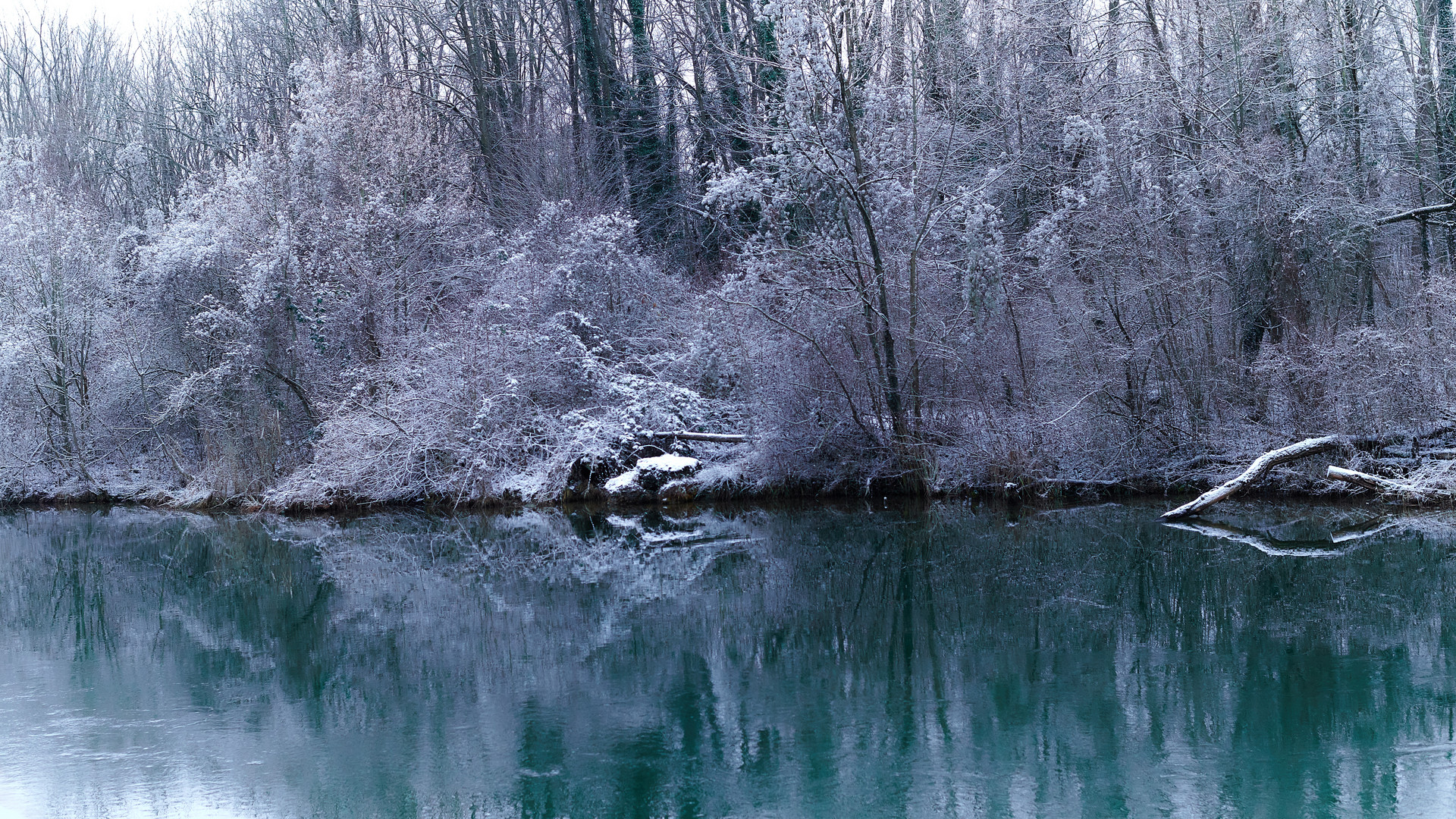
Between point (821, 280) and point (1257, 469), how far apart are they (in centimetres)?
702

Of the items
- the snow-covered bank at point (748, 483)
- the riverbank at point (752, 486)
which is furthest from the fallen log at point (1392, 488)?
the riverbank at point (752, 486)

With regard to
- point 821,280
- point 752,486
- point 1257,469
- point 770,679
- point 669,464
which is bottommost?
point 770,679

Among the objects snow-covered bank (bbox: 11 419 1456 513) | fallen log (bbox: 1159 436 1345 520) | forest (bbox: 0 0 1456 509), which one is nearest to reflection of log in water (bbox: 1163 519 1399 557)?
fallen log (bbox: 1159 436 1345 520)

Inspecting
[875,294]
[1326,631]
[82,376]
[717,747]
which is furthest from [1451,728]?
[82,376]

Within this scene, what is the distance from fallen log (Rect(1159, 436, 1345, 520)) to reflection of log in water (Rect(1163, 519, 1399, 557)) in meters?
0.38

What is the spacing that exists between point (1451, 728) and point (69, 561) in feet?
56.1

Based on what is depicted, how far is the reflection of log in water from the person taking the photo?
12.9 m

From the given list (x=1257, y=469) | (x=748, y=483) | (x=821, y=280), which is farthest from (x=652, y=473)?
(x=1257, y=469)

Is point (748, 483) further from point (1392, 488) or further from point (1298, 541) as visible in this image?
point (1392, 488)

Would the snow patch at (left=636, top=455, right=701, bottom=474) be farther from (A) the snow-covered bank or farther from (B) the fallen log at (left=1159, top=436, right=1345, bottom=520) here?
(B) the fallen log at (left=1159, top=436, right=1345, bottom=520)

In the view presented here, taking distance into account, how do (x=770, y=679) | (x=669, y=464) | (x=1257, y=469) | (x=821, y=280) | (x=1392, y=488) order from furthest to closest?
(x=669, y=464)
(x=821, y=280)
(x=1257, y=469)
(x=1392, y=488)
(x=770, y=679)

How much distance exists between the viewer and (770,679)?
8609 mm

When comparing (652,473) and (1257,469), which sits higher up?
(652,473)

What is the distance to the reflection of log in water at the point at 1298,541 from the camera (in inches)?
508
